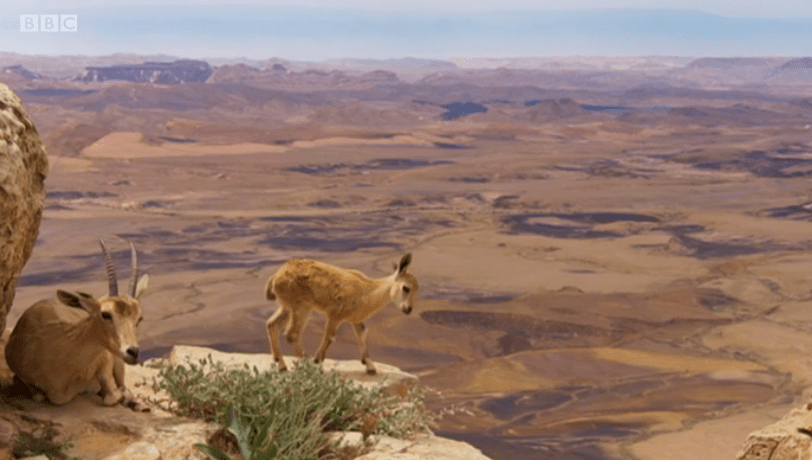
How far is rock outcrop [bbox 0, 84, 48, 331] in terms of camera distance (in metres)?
7.84

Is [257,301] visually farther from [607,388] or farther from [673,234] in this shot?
[673,234]

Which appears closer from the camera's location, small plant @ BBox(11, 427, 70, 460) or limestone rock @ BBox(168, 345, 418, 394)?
small plant @ BBox(11, 427, 70, 460)

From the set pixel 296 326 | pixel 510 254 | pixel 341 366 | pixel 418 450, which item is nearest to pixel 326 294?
pixel 296 326

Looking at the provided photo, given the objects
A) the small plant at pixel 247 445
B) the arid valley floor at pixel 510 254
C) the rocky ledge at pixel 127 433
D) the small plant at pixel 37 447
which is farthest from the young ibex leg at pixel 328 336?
the arid valley floor at pixel 510 254

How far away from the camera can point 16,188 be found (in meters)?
7.89

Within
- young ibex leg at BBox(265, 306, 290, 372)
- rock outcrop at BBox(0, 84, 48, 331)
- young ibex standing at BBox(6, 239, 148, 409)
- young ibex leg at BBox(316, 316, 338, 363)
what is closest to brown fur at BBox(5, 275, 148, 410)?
young ibex standing at BBox(6, 239, 148, 409)

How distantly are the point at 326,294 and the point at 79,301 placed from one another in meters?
3.63

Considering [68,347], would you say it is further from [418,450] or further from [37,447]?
[418,450]

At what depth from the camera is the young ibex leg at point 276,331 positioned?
36.1 ft

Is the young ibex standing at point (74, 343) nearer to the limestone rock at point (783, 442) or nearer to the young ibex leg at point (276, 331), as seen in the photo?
the young ibex leg at point (276, 331)

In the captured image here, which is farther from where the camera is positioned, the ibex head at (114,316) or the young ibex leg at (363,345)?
the young ibex leg at (363,345)

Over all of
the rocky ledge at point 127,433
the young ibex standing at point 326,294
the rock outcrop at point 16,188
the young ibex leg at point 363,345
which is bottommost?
the young ibex leg at point 363,345

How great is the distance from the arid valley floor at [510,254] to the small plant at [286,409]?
7.76 metres

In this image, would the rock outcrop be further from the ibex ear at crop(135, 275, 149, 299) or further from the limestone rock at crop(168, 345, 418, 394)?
the limestone rock at crop(168, 345, 418, 394)
